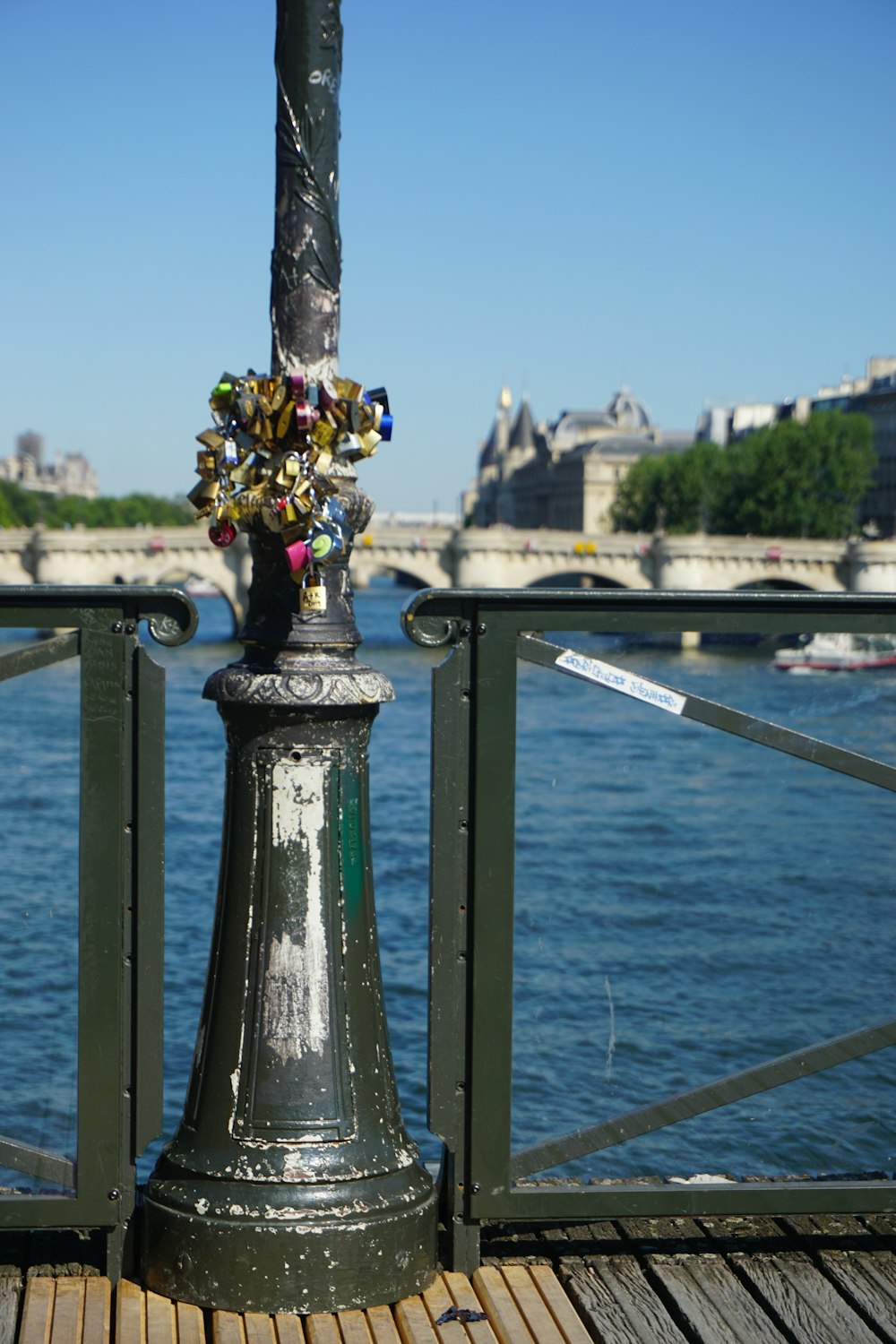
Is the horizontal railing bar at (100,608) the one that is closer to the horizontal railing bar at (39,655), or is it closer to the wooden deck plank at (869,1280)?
the horizontal railing bar at (39,655)

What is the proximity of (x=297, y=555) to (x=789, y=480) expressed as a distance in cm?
6903

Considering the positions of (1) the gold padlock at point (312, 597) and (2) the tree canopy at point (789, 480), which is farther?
(2) the tree canopy at point (789, 480)

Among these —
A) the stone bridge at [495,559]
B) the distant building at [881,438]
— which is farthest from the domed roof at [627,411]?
the stone bridge at [495,559]

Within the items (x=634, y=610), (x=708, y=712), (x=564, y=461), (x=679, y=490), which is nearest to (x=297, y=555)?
(x=634, y=610)

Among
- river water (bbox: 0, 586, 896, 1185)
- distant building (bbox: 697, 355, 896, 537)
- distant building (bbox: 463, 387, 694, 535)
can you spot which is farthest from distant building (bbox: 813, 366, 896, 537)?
river water (bbox: 0, 586, 896, 1185)

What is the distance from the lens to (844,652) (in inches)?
122

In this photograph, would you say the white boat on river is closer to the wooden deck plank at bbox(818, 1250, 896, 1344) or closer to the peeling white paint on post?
the peeling white paint on post

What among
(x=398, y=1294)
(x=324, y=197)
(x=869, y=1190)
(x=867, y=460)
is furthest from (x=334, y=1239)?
(x=867, y=460)

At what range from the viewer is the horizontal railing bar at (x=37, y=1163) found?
270cm

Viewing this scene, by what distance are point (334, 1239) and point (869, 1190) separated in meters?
0.81

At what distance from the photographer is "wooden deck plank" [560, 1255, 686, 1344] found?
2.57m

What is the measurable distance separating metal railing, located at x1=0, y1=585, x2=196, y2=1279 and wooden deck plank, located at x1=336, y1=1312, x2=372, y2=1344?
363mm

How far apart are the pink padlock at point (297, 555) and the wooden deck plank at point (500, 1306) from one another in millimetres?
1084

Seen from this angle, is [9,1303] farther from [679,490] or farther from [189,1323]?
[679,490]
